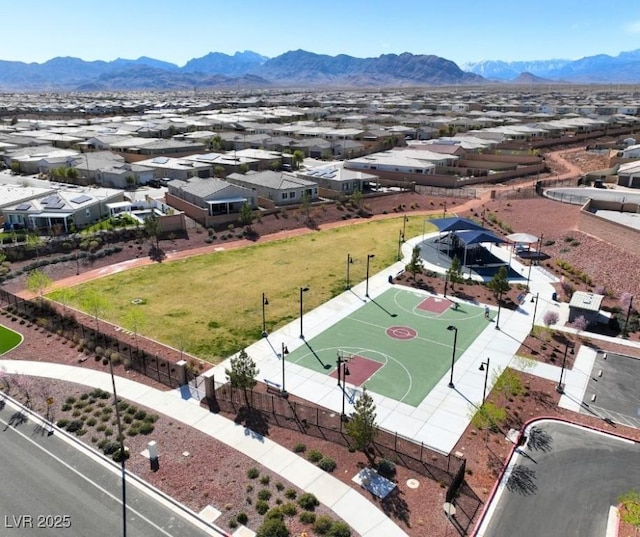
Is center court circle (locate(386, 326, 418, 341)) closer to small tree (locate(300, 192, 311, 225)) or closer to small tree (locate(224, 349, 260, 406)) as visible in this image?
small tree (locate(224, 349, 260, 406))

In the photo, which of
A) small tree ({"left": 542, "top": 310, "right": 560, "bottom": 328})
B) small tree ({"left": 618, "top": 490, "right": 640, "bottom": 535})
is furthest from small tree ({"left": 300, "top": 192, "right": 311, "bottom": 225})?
small tree ({"left": 618, "top": 490, "right": 640, "bottom": 535})

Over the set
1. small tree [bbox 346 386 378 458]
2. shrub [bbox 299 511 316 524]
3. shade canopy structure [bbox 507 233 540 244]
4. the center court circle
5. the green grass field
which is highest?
small tree [bbox 346 386 378 458]

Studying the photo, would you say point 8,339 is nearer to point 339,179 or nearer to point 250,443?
point 250,443

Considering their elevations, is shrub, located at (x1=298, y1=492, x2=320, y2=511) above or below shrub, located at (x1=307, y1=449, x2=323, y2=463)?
above

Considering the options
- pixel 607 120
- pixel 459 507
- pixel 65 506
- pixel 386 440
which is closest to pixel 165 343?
pixel 65 506

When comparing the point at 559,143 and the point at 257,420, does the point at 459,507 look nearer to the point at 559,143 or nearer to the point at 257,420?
the point at 257,420

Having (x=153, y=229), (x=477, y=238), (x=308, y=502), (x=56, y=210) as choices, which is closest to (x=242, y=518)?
(x=308, y=502)

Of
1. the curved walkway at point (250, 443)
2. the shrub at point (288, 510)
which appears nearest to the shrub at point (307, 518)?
the shrub at point (288, 510)
